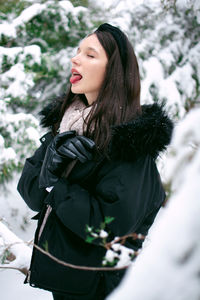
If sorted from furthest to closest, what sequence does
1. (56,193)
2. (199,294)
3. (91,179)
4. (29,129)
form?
(29,129)
(91,179)
(56,193)
(199,294)

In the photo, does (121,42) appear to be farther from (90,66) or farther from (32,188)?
(32,188)

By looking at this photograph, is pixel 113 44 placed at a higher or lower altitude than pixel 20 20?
higher

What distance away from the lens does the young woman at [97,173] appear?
1382 mm

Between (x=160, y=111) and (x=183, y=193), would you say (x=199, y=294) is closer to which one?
(x=183, y=193)

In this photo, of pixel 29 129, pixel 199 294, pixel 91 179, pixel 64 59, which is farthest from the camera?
pixel 64 59

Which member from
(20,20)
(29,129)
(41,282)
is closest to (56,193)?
(41,282)

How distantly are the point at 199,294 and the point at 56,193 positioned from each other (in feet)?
3.56

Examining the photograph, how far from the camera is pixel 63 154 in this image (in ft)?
4.93

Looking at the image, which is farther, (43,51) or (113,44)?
(43,51)

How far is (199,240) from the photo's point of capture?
1.45 feet

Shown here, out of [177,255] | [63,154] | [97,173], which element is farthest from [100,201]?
[177,255]

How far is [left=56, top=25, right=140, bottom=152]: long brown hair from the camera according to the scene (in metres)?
1.58

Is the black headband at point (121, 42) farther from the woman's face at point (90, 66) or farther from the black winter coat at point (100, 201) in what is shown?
the black winter coat at point (100, 201)

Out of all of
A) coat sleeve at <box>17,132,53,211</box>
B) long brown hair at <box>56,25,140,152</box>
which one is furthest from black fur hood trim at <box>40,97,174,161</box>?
coat sleeve at <box>17,132,53,211</box>
